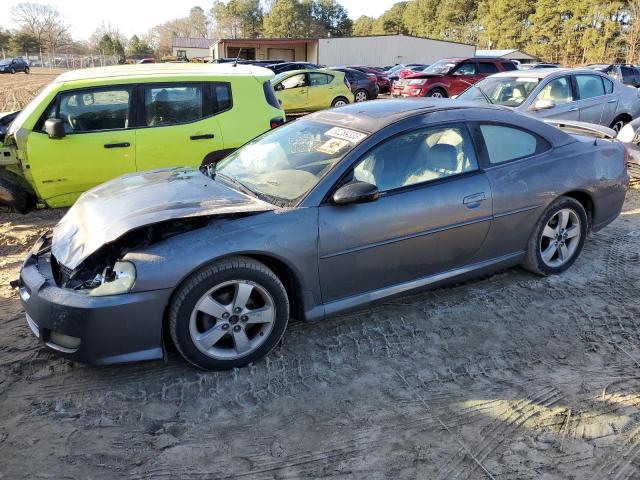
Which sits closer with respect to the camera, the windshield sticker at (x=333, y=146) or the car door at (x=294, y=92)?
the windshield sticker at (x=333, y=146)

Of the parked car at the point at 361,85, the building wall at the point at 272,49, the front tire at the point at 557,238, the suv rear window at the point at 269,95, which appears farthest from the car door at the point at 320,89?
the building wall at the point at 272,49

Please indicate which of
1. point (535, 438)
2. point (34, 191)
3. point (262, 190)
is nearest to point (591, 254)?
point (535, 438)

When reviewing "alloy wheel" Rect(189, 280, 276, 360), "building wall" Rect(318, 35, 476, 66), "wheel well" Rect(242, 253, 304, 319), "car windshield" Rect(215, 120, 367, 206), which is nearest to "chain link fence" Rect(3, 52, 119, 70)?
A: "building wall" Rect(318, 35, 476, 66)

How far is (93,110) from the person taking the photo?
5.67 metres

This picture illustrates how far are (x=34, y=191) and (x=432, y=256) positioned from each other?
15.7ft

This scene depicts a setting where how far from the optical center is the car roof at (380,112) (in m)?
3.57

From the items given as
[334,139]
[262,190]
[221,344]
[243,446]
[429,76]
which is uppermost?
[429,76]

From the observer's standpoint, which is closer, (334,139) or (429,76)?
(334,139)

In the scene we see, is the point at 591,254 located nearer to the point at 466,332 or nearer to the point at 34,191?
the point at 466,332

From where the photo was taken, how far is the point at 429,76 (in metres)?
15.6

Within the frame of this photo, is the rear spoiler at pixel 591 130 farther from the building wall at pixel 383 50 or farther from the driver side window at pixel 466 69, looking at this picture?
the building wall at pixel 383 50

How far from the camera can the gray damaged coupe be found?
281 centimetres

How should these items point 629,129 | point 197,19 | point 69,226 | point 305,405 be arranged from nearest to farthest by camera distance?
point 305,405 < point 69,226 < point 629,129 < point 197,19

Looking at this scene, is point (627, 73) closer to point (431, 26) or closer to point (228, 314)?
point (228, 314)
